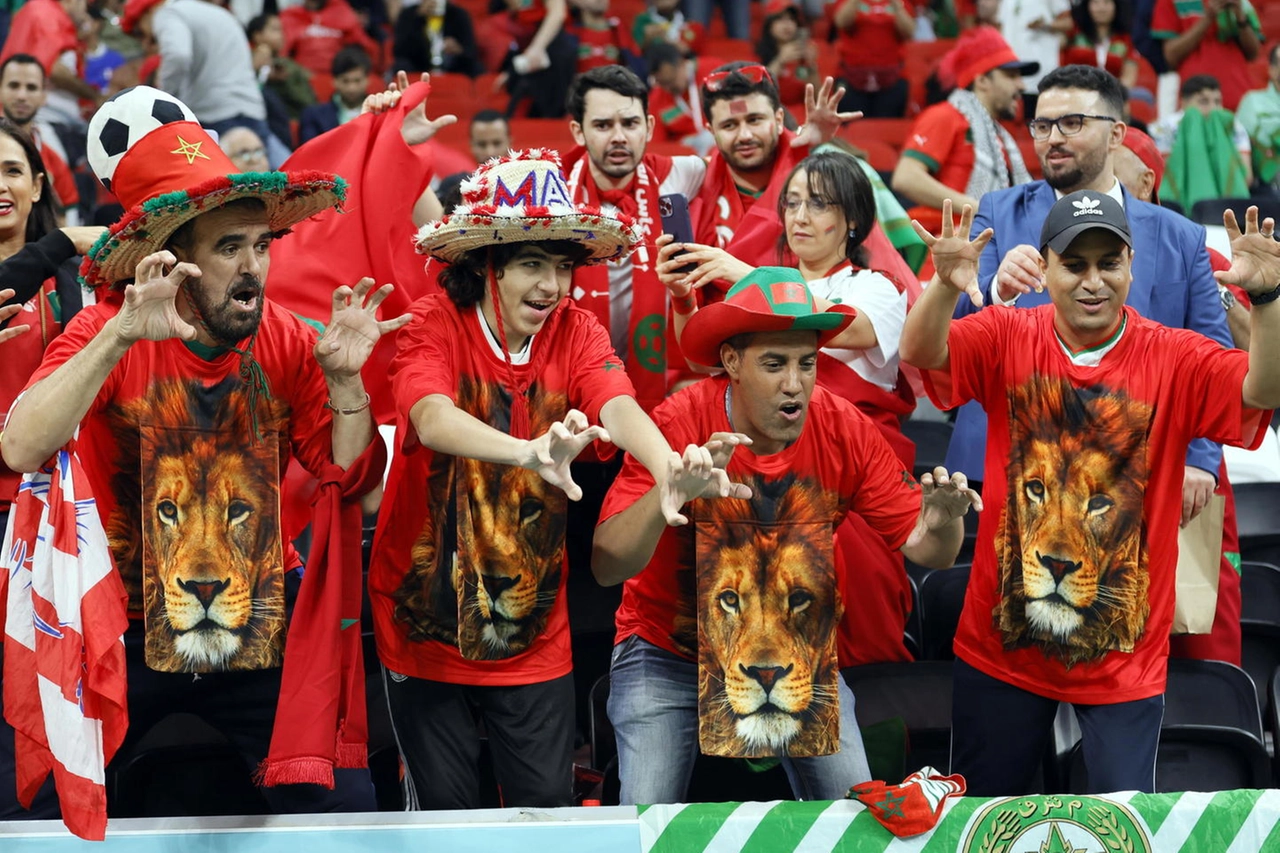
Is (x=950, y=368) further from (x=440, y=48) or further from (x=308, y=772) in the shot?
(x=440, y=48)

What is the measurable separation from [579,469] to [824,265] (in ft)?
2.87

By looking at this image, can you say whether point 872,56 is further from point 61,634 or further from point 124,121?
point 61,634

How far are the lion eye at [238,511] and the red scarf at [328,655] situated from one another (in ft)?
0.50

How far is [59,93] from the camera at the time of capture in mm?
9102

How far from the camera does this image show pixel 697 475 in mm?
3211

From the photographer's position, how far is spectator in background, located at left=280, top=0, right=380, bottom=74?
36.5 ft

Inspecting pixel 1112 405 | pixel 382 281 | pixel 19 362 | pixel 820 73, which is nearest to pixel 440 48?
pixel 820 73

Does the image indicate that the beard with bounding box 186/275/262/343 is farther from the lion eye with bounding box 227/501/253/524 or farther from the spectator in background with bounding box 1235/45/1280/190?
the spectator in background with bounding box 1235/45/1280/190

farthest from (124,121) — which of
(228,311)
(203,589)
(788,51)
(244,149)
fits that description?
(788,51)

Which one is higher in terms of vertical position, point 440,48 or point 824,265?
point 440,48

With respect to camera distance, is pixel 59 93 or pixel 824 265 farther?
pixel 59 93

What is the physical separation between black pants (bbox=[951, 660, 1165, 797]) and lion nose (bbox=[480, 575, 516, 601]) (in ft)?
3.42

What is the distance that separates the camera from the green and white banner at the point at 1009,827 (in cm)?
308

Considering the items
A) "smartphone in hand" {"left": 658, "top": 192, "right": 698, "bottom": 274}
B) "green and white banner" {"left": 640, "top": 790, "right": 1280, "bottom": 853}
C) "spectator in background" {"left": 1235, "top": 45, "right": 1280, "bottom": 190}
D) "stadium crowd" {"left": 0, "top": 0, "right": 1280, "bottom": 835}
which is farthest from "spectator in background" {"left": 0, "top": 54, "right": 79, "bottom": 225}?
"spectator in background" {"left": 1235, "top": 45, "right": 1280, "bottom": 190}
